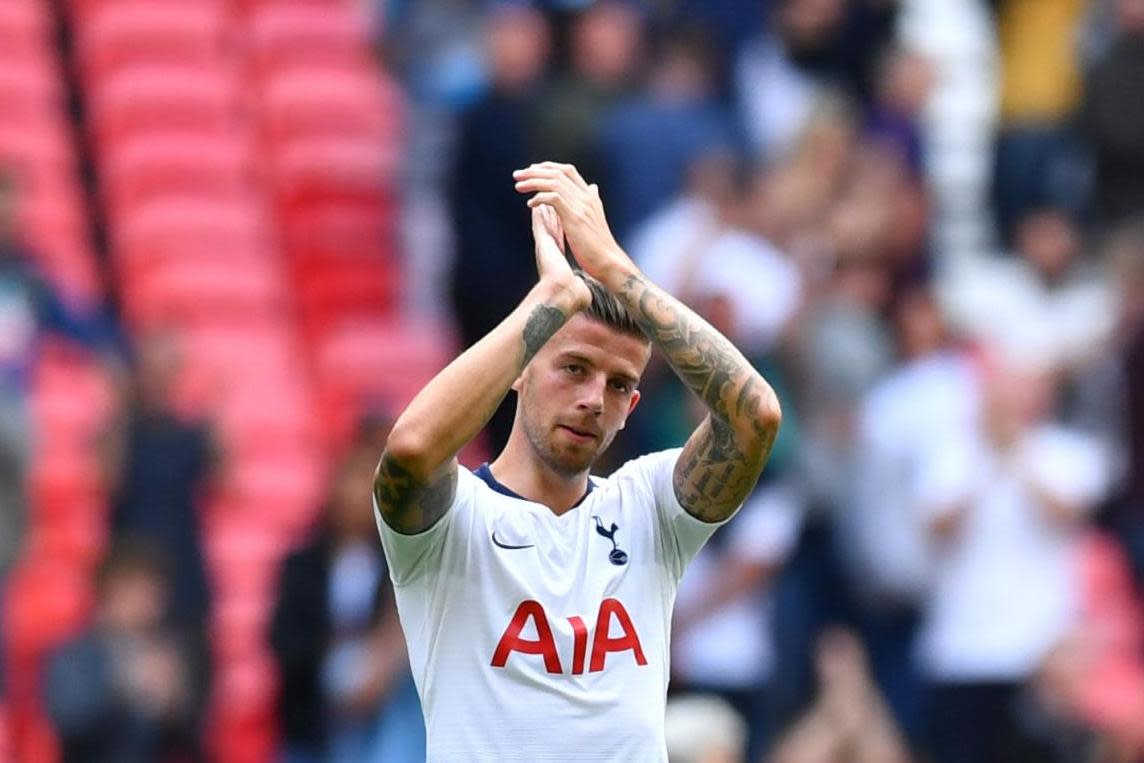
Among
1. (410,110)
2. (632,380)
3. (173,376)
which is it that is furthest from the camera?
(410,110)

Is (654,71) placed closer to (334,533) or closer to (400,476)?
(334,533)

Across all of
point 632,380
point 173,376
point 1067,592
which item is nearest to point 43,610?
point 173,376

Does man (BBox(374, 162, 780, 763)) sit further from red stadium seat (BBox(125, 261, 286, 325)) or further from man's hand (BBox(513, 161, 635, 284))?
red stadium seat (BBox(125, 261, 286, 325))

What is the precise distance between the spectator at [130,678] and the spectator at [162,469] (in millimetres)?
182

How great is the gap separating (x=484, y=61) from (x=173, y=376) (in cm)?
289

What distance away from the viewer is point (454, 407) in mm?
5664

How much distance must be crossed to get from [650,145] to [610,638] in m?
6.83

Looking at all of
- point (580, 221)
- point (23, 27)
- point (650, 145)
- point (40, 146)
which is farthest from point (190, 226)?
point (580, 221)

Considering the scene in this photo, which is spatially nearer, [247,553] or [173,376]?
[173,376]

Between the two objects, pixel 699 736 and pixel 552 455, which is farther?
pixel 699 736

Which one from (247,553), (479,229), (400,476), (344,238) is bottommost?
(400,476)

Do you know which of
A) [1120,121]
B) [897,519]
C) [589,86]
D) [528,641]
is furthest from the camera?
[1120,121]

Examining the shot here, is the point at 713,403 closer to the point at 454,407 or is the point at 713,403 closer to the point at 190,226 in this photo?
the point at 454,407

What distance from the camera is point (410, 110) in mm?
14289
